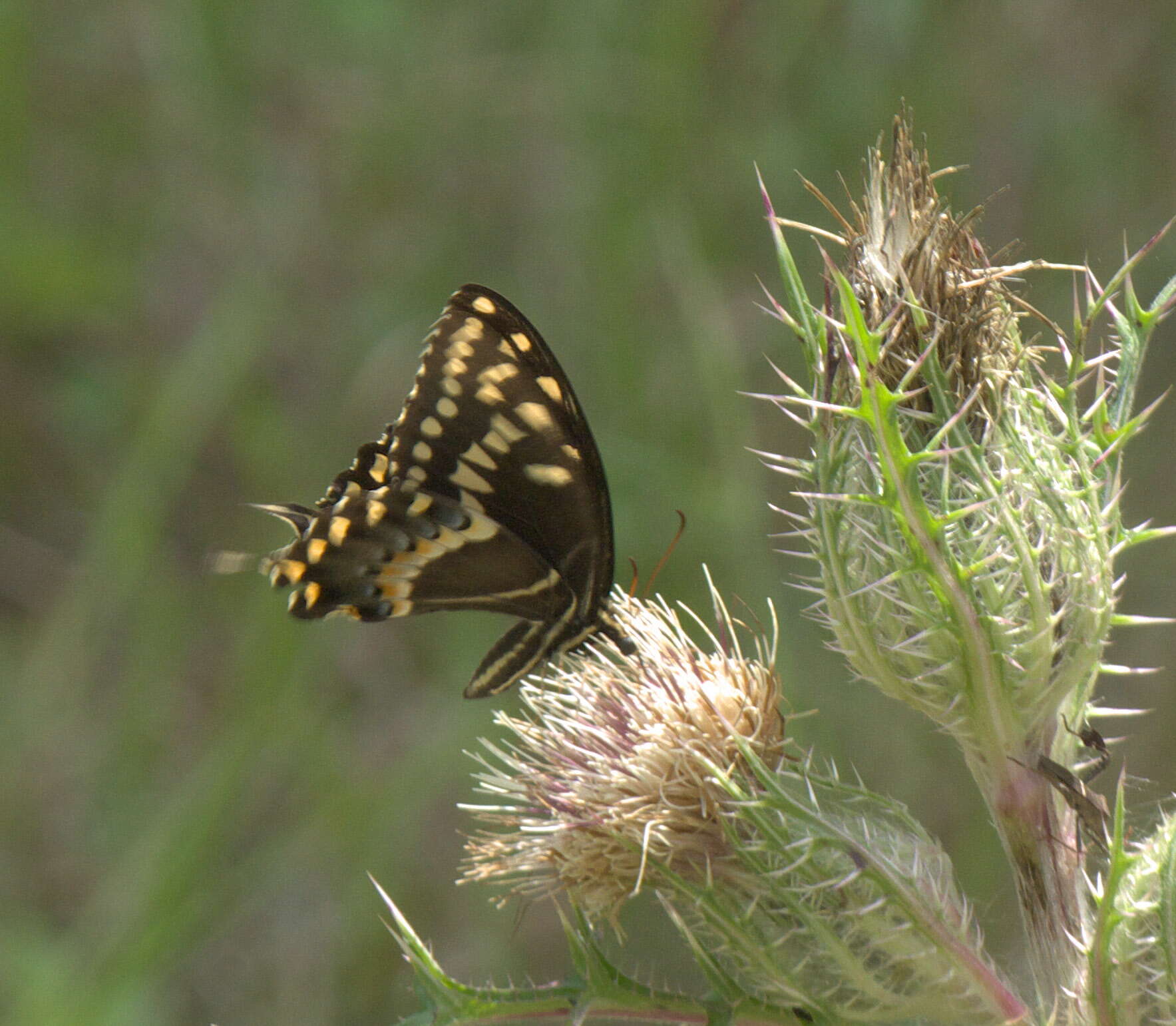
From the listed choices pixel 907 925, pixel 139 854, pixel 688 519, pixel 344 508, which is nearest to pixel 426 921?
pixel 139 854

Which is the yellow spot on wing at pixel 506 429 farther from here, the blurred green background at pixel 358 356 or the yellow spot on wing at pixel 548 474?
the blurred green background at pixel 358 356

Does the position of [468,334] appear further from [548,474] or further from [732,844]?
[732,844]

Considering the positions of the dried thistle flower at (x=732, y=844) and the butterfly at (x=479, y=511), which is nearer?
the dried thistle flower at (x=732, y=844)

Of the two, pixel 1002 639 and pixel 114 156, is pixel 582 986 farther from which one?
pixel 114 156

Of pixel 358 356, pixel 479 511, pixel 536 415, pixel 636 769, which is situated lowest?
pixel 358 356

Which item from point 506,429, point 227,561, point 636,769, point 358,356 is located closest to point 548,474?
point 506,429

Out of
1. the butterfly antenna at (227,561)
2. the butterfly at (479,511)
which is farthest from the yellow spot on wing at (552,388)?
the butterfly antenna at (227,561)
